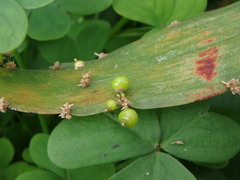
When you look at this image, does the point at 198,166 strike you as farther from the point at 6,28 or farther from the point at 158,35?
the point at 6,28

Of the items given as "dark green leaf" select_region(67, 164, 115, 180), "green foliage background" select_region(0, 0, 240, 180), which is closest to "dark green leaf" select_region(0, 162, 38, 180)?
"green foliage background" select_region(0, 0, 240, 180)

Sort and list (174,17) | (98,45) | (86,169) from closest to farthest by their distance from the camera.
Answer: (86,169) → (174,17) → (98,45)

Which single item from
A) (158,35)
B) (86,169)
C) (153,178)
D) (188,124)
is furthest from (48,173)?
(158,35)

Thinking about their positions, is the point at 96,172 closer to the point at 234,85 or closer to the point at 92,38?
the point at 234,85

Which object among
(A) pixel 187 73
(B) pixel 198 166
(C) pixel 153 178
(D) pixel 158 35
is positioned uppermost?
(D) pixel 158 35

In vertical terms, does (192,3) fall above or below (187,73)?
above

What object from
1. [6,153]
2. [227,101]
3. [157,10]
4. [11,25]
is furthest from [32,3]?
[227,101]

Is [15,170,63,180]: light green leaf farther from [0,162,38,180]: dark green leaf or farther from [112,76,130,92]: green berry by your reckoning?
[112,76,130,92]: green berry
